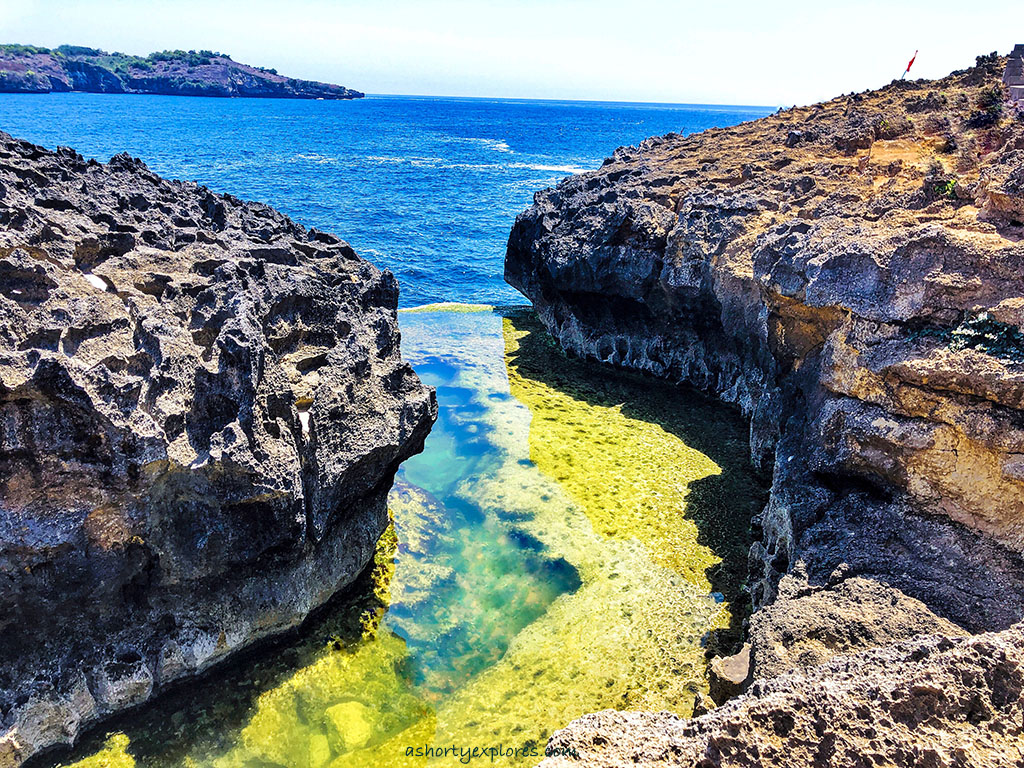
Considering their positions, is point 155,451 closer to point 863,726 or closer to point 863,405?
point 863,726

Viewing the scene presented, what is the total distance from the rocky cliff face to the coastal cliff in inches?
242

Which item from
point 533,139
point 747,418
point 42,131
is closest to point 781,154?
point 747,418

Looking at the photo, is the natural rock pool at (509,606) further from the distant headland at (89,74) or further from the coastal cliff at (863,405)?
the distant headland at (89,74)

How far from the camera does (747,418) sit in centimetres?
1859

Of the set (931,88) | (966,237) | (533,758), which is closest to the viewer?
(533,758)

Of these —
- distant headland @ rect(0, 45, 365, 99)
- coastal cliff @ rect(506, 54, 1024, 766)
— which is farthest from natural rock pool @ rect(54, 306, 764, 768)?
distant headland @ rect(0, 45, 365, 99)

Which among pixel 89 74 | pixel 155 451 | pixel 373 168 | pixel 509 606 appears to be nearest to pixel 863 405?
pixel 509 606

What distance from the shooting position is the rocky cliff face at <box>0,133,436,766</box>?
8195 mm

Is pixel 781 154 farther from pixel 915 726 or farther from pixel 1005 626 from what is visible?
pixel 915 726

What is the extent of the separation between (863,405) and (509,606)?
22.5 ft

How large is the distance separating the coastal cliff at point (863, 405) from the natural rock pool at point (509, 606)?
1507mm

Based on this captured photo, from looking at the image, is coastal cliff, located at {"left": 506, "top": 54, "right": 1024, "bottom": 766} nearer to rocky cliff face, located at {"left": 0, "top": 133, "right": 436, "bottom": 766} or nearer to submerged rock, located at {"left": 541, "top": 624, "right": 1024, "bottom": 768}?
submerged rock, located at {"left": 541, "top": 624, "right": 1024, "bottom": 768}

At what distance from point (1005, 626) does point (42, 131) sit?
99021mm

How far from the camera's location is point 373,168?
7319 centimetres
